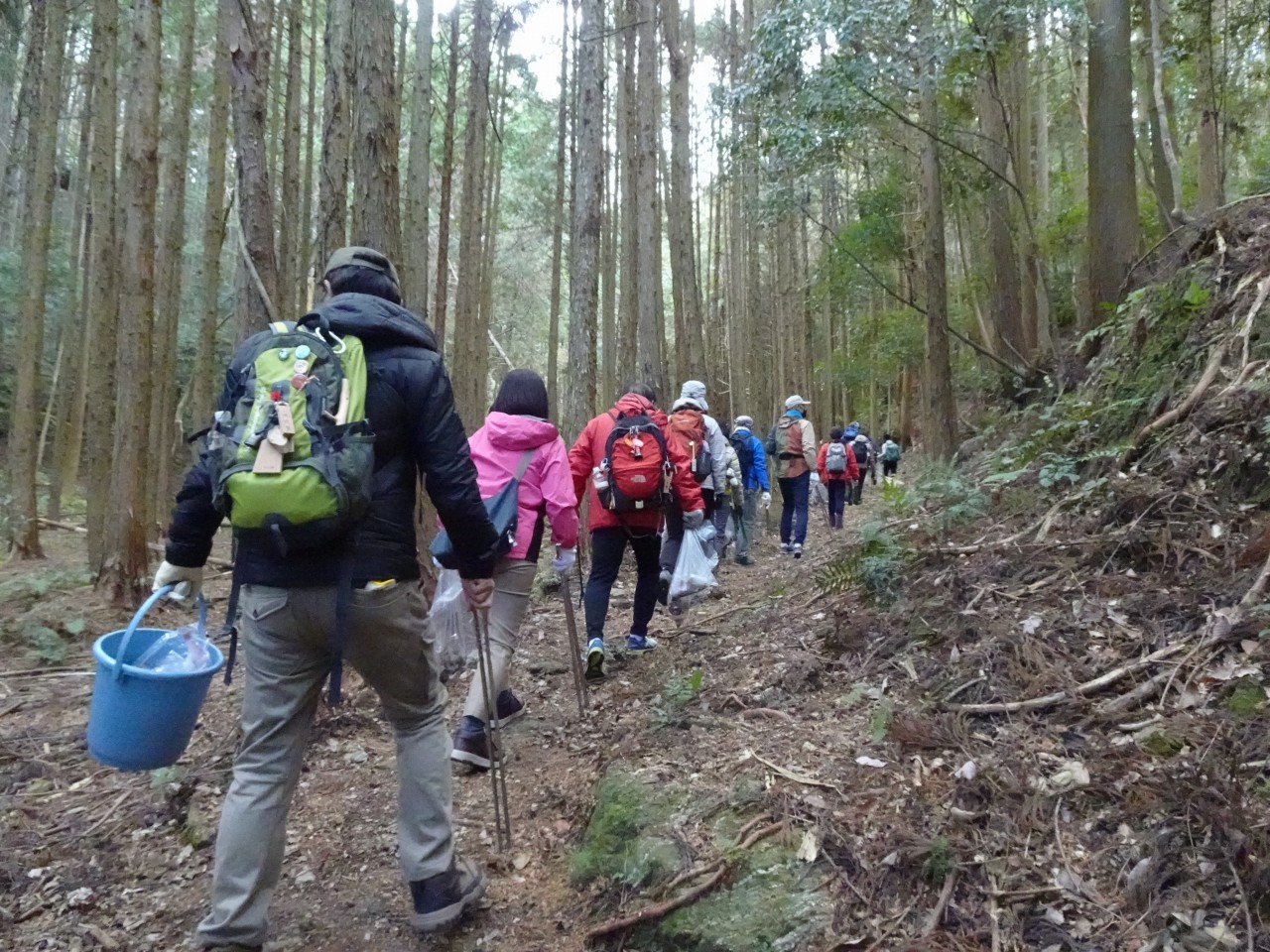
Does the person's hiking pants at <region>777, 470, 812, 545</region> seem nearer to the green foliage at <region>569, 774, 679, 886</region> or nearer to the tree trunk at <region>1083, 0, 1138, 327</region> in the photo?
the tree trunk at <region>1083, 0, 1138, 327</region>

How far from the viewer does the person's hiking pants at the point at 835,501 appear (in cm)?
1423

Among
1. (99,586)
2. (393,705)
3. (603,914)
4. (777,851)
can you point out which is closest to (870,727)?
(777,851)

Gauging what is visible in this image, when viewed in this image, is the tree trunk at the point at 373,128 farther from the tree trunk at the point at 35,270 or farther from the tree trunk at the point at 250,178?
the tree trunk at the point at 35,270

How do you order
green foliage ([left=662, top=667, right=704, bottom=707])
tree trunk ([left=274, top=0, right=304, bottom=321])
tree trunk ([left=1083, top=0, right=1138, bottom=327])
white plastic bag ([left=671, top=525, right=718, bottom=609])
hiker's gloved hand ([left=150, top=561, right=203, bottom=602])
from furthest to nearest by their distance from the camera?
tree trunk ([left=274, top=0, right=304, bottom=321]) < tree trunk ([left=1083, top=0, right=1138, bottom=327]) < white plastic bag ([left=671, top=525, right=718, bottom=609]) < green foliage ([left=662, top=667, right=704, bottom=707]) < hiker's gloved hand ([left=150, top=561, right=203, bottom=602])

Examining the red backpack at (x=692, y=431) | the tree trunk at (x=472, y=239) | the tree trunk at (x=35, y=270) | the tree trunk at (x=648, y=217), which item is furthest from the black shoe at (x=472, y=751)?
the tree trunk at (x=472, y=239)

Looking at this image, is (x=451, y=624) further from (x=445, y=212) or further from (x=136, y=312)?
(x=445, y=212)

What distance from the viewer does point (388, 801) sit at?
396 cm

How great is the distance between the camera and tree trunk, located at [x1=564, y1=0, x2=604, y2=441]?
→ 9.73m

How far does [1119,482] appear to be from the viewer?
473cm

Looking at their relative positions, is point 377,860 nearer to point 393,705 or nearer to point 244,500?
point 393,705

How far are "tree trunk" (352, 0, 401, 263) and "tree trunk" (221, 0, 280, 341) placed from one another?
1.60ft

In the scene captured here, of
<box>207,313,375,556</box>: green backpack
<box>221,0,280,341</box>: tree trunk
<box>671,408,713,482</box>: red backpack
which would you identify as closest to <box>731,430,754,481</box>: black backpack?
<box>671,408,713,482</box>: red backpack

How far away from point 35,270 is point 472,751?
31.6 ft

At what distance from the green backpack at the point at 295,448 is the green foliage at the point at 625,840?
1525 mm
